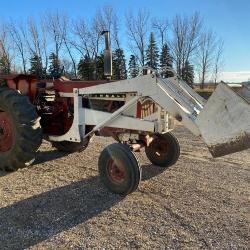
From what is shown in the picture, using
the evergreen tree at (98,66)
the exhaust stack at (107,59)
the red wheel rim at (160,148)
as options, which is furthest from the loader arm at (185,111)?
the evergreen tree at (98,66)

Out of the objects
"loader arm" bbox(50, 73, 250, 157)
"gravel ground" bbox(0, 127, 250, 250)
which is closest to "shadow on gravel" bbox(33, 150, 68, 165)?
"gravel ground" bbox(0, 127, 250, 250)

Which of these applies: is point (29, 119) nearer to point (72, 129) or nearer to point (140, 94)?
point (72, 129)

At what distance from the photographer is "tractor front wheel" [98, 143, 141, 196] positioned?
544 cm

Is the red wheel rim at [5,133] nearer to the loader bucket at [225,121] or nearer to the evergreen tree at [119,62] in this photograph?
the loader bucket at [225,121]

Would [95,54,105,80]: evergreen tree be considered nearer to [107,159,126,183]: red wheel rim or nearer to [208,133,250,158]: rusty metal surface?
[107,159,126,183]: red wheel rim

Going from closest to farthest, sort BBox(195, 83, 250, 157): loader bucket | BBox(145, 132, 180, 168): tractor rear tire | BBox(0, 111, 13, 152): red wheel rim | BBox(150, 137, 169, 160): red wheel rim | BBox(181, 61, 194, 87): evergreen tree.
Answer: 1. BBox(195, 83, 250, 157): loader bucket
2. BBox(0, 111, 13, 152): red wheel rim
3. BBox(145, 132, 180, 168): tractor rear tire
4. BBox(150, 137, 169, 160): red wheel rim
5. BBox(181, 61, 194, 87): evergreen tree

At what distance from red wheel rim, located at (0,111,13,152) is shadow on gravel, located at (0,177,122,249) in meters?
1.44

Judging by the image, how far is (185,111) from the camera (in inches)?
211

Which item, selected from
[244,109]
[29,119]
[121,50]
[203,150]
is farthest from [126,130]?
[121,50]

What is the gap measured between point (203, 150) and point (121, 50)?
39193 millimetres

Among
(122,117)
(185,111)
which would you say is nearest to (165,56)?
(122,117)

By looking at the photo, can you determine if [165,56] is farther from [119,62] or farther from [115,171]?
[115,171]

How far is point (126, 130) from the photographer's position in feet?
20.3

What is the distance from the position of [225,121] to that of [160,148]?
243cm
